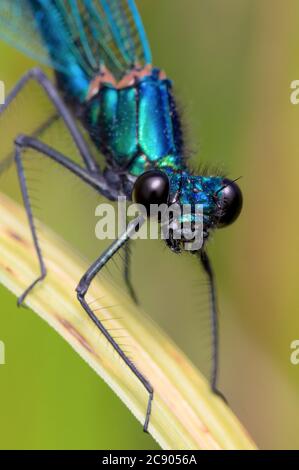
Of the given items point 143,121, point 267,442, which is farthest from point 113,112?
point 267,442

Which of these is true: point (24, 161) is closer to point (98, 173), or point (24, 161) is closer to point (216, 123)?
point (98, 173)

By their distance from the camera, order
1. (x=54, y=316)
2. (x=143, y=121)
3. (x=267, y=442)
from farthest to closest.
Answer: (x=143, y=121)
(x=267, y=442)
(x=54, y=316)

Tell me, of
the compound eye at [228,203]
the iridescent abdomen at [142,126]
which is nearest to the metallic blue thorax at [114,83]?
the iridescent abdomen at [142,126]

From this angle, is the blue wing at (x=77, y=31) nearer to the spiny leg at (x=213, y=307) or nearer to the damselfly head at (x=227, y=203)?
the damselfly head at (x=227, y=203)

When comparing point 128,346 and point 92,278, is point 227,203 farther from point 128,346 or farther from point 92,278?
point 128,346

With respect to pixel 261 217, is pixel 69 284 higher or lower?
lower

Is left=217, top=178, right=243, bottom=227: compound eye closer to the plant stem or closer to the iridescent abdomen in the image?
the iridescent abdomen

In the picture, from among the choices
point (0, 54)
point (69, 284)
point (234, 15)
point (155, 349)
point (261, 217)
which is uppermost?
point (234, 15)

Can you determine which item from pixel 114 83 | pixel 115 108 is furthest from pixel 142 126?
pixel 114 83
